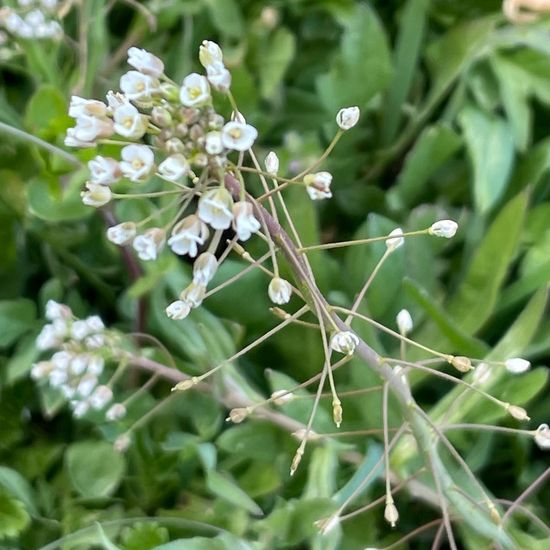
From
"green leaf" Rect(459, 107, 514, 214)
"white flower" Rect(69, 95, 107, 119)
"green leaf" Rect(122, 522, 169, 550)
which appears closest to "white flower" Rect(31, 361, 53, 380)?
"green leaf" Rect(122, 522, 169, 550)

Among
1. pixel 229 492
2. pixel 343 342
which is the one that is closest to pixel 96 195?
pixel 343 342

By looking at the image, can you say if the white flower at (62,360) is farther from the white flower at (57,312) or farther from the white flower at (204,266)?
the white flower at (204,266)

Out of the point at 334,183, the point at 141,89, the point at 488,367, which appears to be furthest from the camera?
the point at 334,183

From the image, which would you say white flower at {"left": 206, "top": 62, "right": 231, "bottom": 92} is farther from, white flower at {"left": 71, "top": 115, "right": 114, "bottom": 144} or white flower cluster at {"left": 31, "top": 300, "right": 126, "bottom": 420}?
white flower cluster at {"left": 31, "top": 300, "right": 126, "bottom": 420}

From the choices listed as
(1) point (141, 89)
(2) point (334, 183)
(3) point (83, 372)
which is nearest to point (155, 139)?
(1) point (141, 89)

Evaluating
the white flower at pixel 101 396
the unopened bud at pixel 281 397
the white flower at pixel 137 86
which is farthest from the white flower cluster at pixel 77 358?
the white flower at pixel 137 86

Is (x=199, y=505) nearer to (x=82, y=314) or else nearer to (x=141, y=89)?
(x=82, y=314)

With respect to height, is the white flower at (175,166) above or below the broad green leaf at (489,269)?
above
